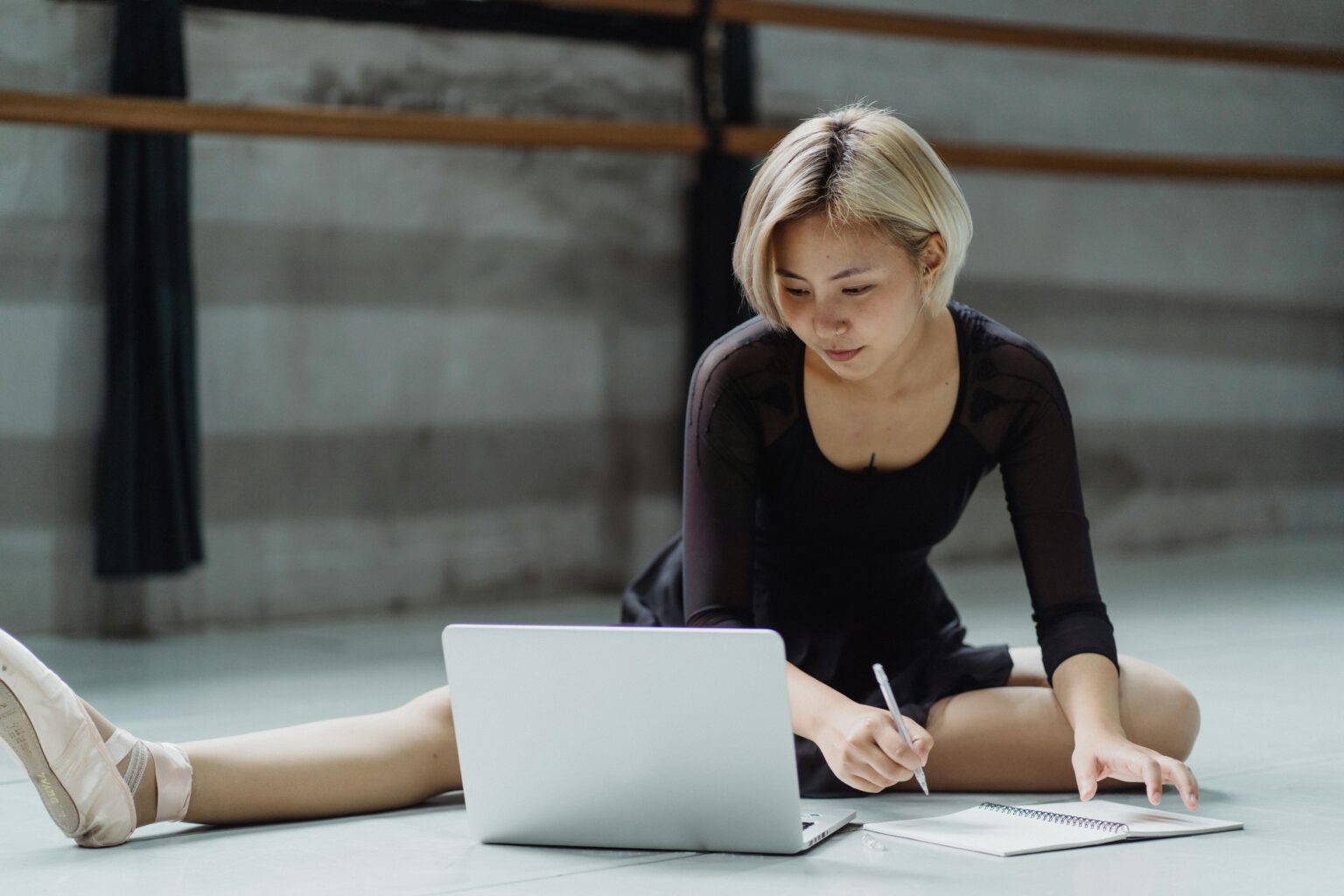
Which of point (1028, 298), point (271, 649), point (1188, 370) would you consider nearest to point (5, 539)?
point (271, 649)

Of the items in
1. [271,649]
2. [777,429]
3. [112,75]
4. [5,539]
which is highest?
[112,75]

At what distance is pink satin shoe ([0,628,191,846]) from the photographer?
1.34m

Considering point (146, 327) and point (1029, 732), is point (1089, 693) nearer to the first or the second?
point (1029, 732)

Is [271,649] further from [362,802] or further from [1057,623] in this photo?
[1057,623]

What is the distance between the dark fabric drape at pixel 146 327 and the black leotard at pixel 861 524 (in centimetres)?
162

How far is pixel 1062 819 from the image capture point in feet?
4.79

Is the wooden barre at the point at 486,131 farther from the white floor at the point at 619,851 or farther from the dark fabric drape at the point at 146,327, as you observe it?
the white floor at the point at 619,851

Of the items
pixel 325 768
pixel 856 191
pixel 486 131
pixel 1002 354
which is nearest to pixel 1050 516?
pixel 1002 354

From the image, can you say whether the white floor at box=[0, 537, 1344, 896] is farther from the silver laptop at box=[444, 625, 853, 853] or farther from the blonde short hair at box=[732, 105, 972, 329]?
the blonde short hair at box=[732, 105, 972, 329]

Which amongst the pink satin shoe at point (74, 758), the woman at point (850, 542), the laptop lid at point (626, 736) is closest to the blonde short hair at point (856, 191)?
the woman at point (850, 542)

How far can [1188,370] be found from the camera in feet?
15.3

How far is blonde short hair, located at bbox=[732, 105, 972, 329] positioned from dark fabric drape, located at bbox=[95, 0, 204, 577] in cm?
188

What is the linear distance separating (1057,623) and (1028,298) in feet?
9.65

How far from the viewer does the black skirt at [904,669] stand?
5.35 feet
